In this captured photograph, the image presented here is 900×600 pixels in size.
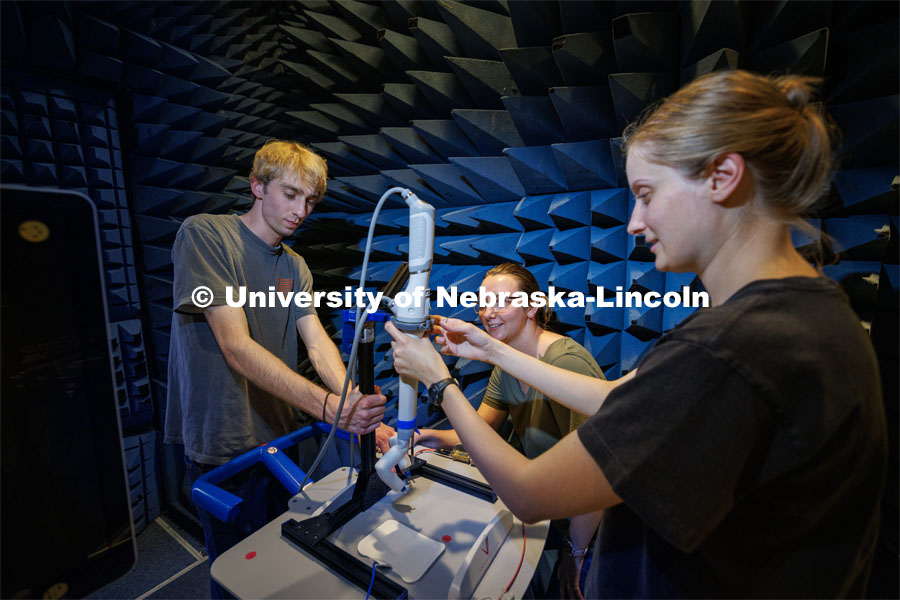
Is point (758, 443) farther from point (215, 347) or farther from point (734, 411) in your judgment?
point (215, 347)

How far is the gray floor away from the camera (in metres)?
2.07

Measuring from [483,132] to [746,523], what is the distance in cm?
213

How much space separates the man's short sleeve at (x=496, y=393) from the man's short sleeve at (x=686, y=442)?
117 cm

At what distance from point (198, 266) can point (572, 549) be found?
1639 millimetres

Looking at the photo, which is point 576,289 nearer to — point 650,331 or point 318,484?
point 650,331

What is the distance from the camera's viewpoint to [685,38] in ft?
4.98

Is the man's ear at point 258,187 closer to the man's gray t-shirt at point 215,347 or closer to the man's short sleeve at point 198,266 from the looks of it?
the man's gray t-shirt at point 215,347

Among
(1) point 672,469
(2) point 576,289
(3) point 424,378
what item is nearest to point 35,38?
(3) point 424,378

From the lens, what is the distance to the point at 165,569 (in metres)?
2.24

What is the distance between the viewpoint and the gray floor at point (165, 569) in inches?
81.7

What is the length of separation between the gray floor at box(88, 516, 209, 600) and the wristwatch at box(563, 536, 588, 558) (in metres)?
1.96

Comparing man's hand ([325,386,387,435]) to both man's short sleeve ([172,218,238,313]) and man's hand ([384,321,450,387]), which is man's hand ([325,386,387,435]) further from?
man's short sleeve ([172,218,238,313])

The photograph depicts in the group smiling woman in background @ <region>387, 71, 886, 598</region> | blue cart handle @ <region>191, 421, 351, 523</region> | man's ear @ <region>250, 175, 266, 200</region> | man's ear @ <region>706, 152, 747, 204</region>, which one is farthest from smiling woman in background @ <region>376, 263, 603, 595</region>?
man's ear @ <region>250, 175, 266, 200</region>

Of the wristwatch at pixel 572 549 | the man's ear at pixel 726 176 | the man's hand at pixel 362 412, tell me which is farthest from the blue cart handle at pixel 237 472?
the man's ear at pixel 726 176
